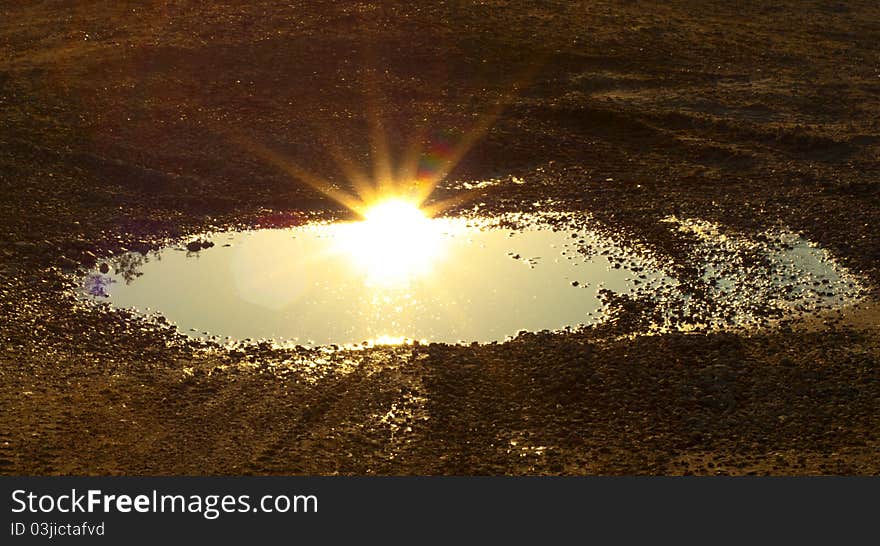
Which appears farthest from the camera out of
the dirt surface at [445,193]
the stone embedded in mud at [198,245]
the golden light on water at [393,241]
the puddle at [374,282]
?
the stone embedded in mud at [198,245]

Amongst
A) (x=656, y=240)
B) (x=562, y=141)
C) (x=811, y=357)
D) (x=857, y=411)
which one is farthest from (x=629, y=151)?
(x=857, y=411)

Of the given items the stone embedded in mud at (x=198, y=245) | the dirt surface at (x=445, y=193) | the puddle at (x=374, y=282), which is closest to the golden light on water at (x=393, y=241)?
the puddle at (x=374, y=282)

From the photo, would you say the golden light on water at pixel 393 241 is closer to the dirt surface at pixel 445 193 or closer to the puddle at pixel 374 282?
the puddle at pixel 374 282

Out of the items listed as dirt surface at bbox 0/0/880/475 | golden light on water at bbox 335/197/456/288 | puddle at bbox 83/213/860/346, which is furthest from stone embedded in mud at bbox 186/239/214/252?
golden light on water at bbox 335/197/456/288

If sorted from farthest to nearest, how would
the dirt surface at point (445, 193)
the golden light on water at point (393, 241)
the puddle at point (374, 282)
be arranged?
the golden light on water at point (393, 241) → the puddle at point (374, 282) → the dirt surface at point (445, 193)

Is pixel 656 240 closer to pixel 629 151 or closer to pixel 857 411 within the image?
pixel 629 151

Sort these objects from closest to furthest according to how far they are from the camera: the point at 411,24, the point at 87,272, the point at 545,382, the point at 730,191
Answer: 1. the point at 545,382
2. the point at 87,272
3. the point at 730,191
4. the point at 411,24
